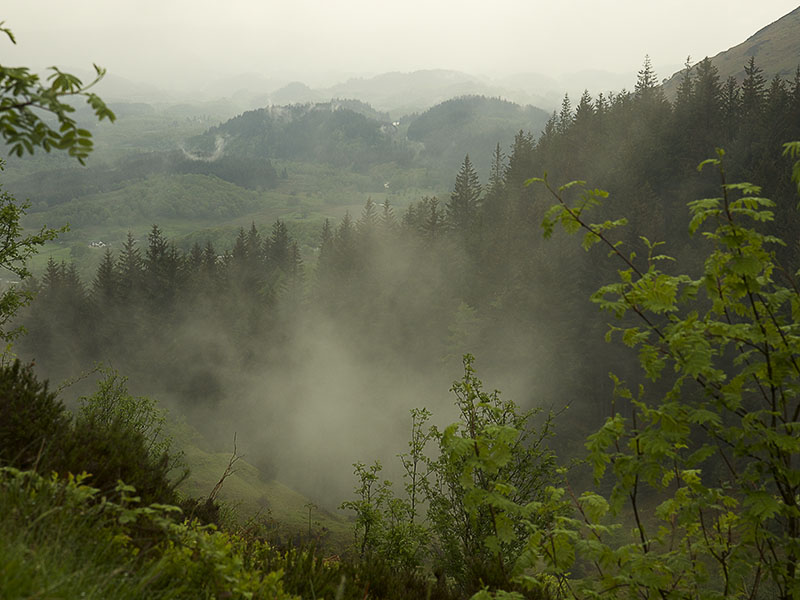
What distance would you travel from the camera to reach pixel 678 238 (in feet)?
171

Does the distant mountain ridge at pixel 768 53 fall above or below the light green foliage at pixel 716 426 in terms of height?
above

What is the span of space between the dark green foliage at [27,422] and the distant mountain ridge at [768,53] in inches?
6918

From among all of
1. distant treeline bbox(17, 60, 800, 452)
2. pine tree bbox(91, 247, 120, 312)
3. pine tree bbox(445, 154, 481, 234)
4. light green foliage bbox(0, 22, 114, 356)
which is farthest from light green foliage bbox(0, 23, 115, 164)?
pine tree bbox(91, 247, 120, 312)

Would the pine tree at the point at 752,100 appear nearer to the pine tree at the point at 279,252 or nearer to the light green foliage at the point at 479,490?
the light green foliage at the point at 479,490

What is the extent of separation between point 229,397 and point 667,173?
6353 centimetres

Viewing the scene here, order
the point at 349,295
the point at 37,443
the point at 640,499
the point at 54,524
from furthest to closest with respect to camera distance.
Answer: the point at 349,295 → the point at 640,499 → the point at 37,443 → the point at 54,524

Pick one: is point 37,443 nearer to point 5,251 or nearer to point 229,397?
point 5,251

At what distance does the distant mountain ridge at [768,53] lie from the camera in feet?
483

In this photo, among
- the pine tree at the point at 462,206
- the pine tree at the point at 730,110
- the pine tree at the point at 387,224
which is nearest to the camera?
the pine tree at the point at 730,110

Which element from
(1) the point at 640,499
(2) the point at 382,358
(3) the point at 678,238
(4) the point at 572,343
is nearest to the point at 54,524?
(1) the point at 640,499

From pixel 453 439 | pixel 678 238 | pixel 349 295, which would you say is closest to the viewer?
pixel 453 439

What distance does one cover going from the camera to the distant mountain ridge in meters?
147

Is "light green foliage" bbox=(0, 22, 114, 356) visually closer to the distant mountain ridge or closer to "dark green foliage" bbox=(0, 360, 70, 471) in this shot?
"dark green foliage" bbox=(0, 360, 70, 471)

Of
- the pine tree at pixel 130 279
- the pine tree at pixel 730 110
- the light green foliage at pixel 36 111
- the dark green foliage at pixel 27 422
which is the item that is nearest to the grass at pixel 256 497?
the dark green foliage at pixel 27 422
